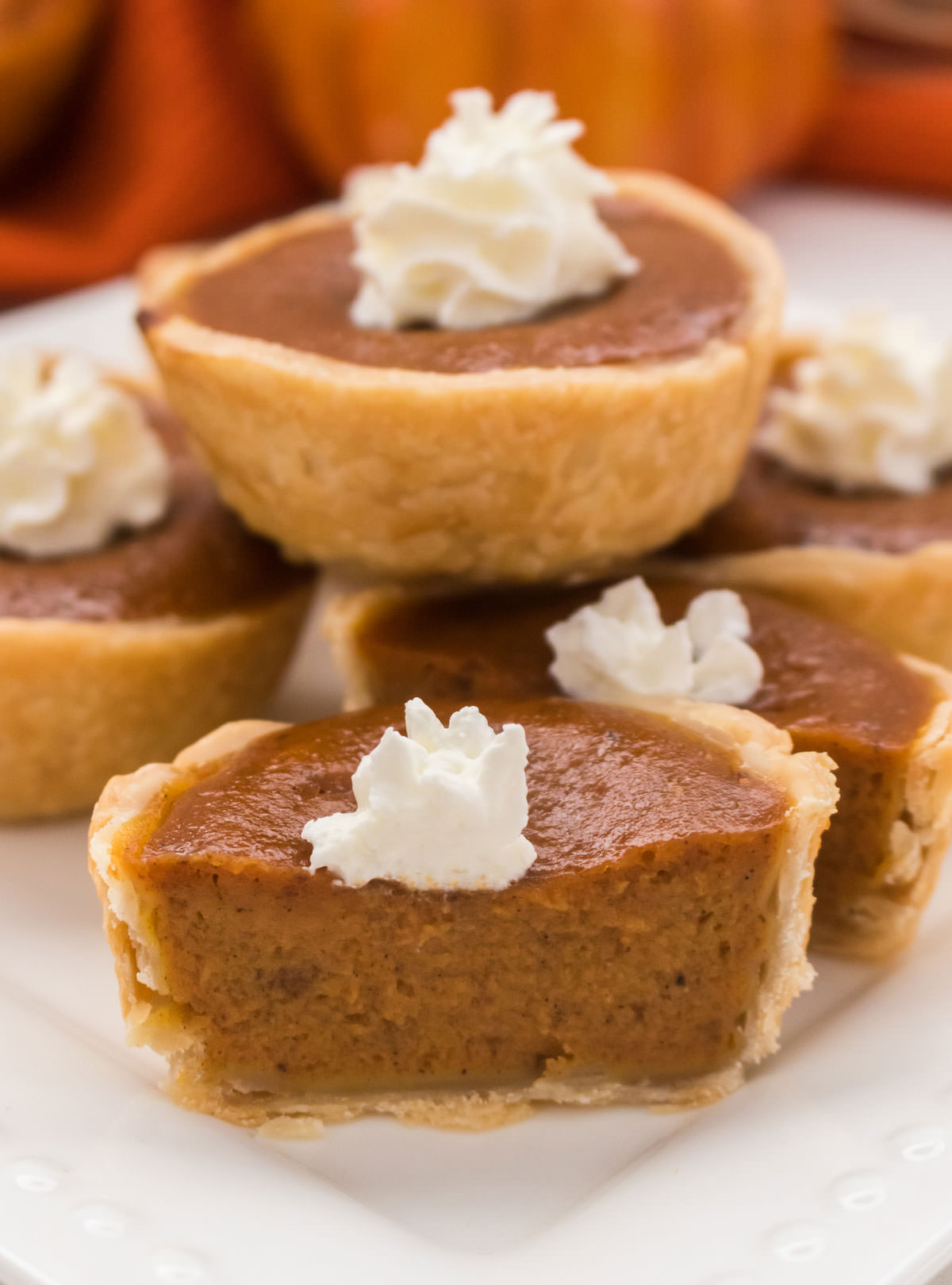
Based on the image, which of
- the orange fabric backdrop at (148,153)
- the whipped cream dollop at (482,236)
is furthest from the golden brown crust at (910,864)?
the orange fabric backdrop at (148,153)

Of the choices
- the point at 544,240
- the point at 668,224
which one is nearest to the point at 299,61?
the point at 668,224

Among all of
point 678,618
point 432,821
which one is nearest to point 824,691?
point 678,618

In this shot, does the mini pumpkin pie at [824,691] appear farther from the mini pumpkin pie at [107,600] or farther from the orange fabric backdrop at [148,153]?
the orange fabric backdrop at [148,153]

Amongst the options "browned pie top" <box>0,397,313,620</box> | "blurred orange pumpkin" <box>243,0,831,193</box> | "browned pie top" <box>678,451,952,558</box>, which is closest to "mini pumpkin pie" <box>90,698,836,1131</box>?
"browned pie top" <box>0,397,313,620</box>

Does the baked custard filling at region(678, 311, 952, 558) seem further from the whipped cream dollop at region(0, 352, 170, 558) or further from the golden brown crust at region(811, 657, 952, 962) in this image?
the whipped cream dollop at region(0, 352, 170, 558)

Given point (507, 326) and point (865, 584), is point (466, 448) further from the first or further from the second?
point (865, 584)

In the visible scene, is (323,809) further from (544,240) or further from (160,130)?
(160,130)

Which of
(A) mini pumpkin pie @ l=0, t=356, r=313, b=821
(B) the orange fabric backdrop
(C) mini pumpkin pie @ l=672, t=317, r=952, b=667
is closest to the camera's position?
(A) mini pumpkin pie @ l=0, t=356, r=313, b=821
